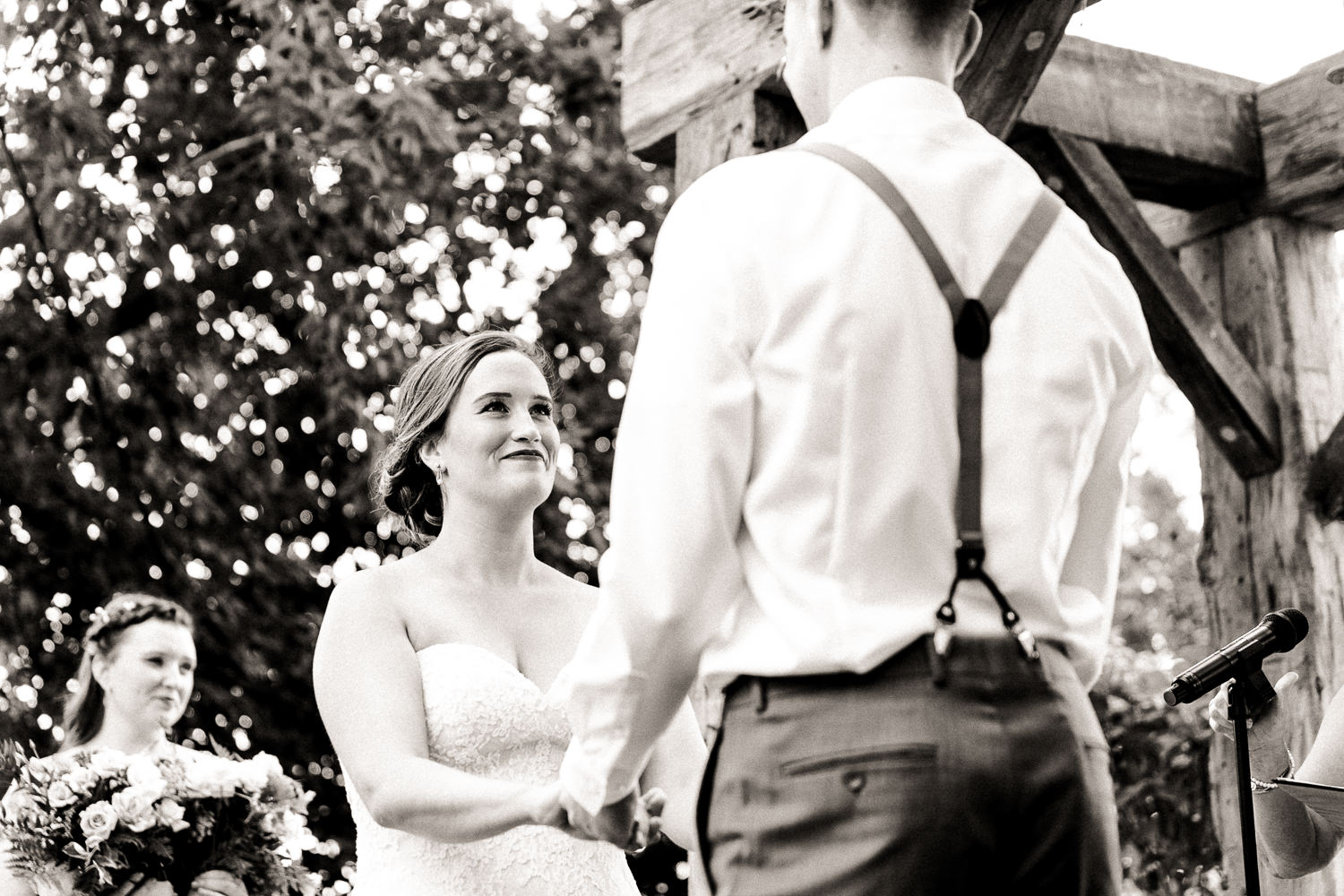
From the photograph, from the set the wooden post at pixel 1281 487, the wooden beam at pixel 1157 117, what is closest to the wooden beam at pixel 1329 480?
the wooden post at pixel 1281 487

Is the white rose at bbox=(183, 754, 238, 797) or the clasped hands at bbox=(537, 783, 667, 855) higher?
the white rose at bbox=(183, 754, 238, 797)

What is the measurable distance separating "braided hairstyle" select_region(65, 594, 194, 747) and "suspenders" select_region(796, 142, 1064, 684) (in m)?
4.73

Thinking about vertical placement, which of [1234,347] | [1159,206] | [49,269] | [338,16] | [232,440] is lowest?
[1234,347]

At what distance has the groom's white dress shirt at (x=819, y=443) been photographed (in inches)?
78.6

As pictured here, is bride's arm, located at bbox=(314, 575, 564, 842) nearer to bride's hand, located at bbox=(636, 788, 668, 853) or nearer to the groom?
bride's hand, located at bbox=(636, 788, 668, 853)

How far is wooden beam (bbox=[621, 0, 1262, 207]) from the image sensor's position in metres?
4.54

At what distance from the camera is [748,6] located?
179 inches

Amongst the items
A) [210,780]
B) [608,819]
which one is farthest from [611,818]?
[210,780]

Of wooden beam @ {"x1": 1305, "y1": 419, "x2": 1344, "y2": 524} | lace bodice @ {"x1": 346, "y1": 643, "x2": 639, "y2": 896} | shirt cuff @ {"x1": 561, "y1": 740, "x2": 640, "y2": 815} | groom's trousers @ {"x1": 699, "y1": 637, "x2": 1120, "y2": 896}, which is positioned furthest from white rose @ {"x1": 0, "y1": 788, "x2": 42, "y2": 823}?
wooden beam @ {"x1": 1305, "y1": 419, "x2": 1344, "y2": 524}

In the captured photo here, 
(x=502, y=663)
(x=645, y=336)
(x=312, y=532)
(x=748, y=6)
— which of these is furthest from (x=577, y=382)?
(x=645, y=336)

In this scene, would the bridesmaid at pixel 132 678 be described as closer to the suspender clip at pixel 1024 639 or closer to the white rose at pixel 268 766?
the white rose at pixel 268 766

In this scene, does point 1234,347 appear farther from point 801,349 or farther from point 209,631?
point 209,631

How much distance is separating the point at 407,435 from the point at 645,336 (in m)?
1.85

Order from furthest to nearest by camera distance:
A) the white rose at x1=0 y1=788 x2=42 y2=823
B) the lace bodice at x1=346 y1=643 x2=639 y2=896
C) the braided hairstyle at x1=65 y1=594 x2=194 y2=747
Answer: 1. the braided hairstyle at x1=65 y1=594 x2=194 y2=747
2. the white rose at x1=0 y1=788 x2=42 y2=823
3. the lace bodice at x1=346 y1=643 x2=639 y2=896
